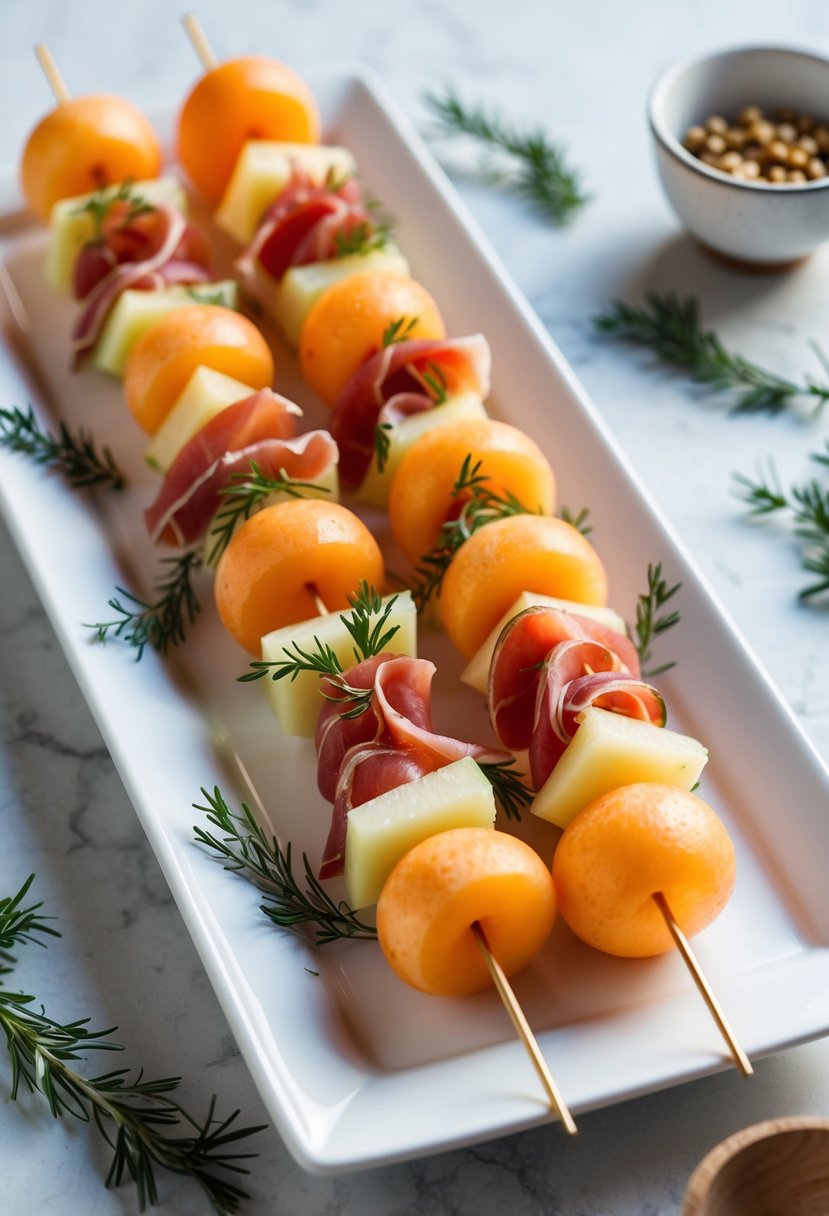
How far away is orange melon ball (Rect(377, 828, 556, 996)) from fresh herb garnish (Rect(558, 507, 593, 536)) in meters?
0.79

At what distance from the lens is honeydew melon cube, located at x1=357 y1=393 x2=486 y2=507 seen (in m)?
2.78

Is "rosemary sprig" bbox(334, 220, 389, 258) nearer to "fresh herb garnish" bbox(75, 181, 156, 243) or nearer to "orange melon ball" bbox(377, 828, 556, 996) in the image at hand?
"fresh herb garnish" bbox(75, 181, 156, 243)

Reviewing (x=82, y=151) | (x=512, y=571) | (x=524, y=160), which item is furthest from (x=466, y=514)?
(x=524, y=160)

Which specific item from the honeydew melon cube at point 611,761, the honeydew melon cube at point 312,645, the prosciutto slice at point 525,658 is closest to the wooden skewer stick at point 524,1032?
the honeydew melon cube at point 611,761

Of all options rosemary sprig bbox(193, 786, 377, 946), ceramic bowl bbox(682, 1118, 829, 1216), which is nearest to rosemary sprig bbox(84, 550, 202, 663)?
rosemary sprig bbox(193, 786, 377, 946)

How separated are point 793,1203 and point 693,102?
2.71 metres

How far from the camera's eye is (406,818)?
2156 mm

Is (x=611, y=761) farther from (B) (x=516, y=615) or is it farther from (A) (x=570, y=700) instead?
(B) (x=516, y=615)

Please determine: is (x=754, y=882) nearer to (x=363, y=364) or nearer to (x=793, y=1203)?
(x=793, y=1203)

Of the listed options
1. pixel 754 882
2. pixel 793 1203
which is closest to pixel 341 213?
pixel 754 882

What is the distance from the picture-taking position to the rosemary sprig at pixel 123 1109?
2.09m

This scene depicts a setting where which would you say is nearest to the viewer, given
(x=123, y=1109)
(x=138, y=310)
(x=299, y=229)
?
(x=123, y=1109)

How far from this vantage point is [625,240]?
3699 millimetres

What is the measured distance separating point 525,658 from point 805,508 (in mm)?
1072
